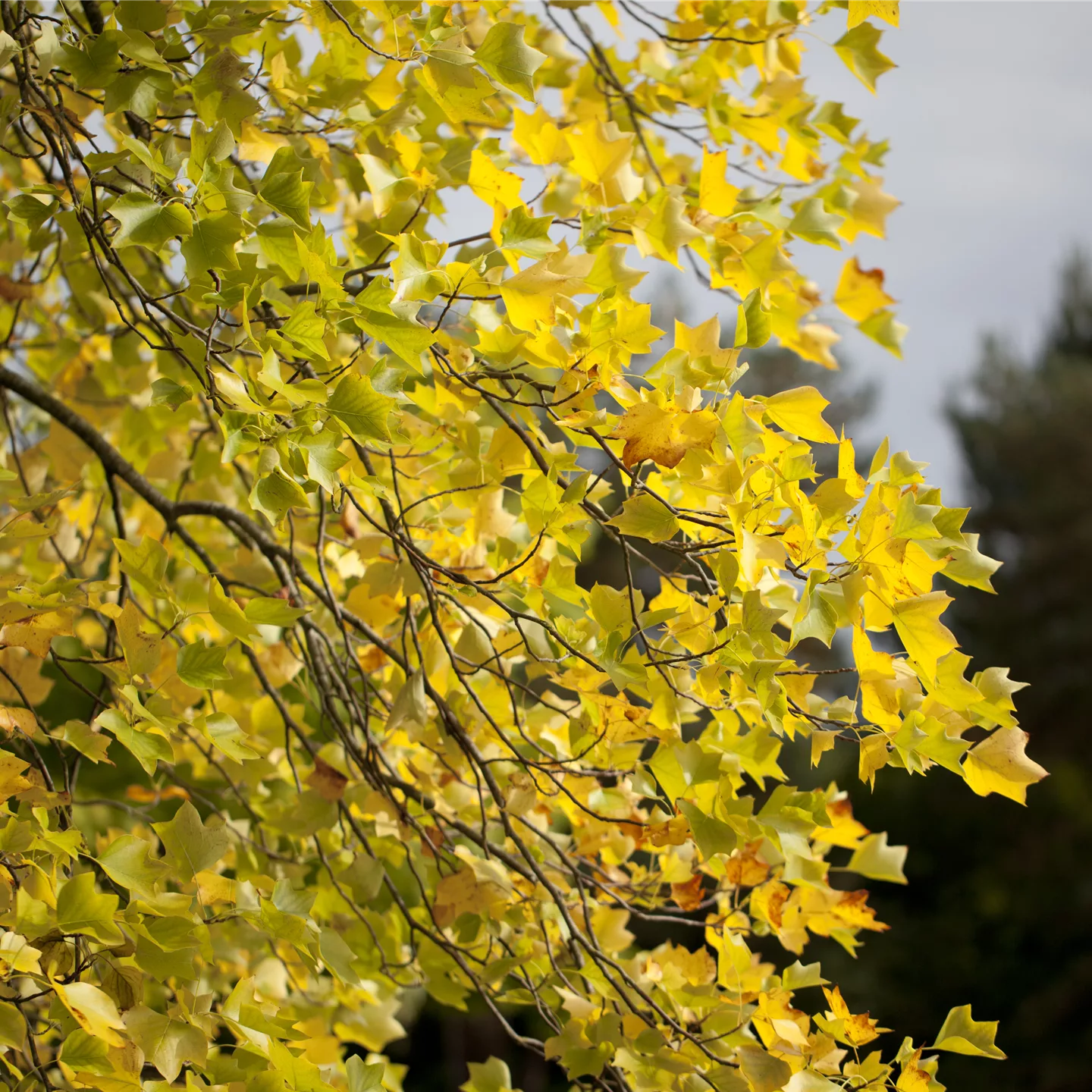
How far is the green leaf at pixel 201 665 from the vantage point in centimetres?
86

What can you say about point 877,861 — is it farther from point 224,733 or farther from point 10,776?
point 10,776

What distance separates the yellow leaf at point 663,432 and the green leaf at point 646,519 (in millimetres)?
32

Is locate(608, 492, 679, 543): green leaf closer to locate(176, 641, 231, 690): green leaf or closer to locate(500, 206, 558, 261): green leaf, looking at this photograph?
locate(500, 206, 558, 261): green leaf

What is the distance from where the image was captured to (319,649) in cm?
124

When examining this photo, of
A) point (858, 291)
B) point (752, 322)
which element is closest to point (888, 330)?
point (858, 291)

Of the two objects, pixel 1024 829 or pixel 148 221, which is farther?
pixel 1024 829

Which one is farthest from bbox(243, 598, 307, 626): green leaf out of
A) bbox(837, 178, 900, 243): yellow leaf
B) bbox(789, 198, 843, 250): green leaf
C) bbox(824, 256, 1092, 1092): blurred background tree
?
bbox(824, 256, 1092, 1092): blurred background tree

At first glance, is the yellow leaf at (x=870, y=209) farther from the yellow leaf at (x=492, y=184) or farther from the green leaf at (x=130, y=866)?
the green leaf at (x=130, y=866)

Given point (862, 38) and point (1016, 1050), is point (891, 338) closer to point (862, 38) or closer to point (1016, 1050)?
point (862, 38)

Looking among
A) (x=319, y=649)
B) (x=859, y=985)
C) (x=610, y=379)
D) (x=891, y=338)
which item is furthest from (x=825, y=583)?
(x=859, y=985)

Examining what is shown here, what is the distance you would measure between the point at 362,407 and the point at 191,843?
1.29ft

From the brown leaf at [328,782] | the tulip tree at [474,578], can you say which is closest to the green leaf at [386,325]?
the tulip tree at [474,578]

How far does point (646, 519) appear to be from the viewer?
2.66 ft

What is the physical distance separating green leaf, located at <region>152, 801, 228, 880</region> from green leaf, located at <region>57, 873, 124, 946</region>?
0.12 meters
